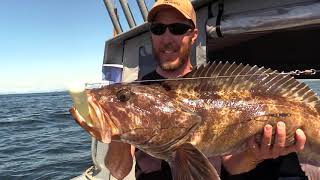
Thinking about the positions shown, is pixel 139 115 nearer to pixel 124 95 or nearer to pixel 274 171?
pixel 124 95

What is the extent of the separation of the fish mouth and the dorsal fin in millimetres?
681

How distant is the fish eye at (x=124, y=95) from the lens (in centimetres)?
316

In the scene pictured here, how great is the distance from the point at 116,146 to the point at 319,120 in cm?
168

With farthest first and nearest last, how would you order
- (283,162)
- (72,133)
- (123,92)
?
(72,133) < (283,162) < (123,92)

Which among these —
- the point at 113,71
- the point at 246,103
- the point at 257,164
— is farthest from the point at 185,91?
the point at 113,71

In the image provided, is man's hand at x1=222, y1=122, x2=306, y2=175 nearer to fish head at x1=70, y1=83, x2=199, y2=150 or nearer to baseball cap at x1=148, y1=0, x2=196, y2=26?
fish head at x1=70, y1=83, x2=199, y2=150

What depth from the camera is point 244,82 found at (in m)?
3.42

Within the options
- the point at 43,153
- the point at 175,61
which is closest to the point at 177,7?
the point at 175,61

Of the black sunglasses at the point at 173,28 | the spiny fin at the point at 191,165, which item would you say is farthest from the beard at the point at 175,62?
the spiny fin at the point at 191,165

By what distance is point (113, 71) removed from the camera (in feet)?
19.5

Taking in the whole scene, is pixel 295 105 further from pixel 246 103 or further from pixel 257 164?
pixel 257 164

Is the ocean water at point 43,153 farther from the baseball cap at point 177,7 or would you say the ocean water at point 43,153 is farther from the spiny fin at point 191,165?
the spiny fin at point 191,165

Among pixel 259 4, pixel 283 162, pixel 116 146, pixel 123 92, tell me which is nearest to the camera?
pixel 123 92

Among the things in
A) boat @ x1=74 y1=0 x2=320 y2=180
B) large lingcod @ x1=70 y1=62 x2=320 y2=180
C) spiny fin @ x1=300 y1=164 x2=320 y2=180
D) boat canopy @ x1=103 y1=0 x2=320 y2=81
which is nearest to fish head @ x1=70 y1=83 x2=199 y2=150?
large lingcod @ x1=70 y1=62 x2=320 y2=180
